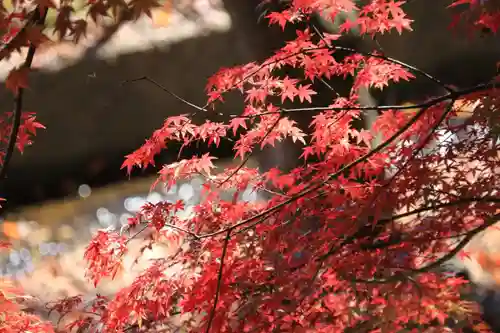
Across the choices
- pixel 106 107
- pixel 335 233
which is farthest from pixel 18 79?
pixel 106 107

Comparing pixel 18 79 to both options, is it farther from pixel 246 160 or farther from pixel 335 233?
pixel 335 233

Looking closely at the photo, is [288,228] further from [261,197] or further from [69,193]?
[69,193]

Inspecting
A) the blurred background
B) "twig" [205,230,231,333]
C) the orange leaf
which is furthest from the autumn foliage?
the blurred background

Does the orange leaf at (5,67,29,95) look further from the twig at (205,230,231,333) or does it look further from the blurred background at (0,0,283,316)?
the blurred background at (0,0,283,316)

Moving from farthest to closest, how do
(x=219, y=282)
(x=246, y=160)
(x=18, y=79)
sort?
(x=246, y=160) → (x=219, y=282) → (x=18, y=79)

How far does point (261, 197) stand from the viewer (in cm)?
499

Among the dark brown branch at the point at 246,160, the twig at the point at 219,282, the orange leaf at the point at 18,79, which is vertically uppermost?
the orange leaf at the point at 18,79

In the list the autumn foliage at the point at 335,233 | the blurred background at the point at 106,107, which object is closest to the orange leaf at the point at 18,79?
the autumn foliage at the point at 335,233

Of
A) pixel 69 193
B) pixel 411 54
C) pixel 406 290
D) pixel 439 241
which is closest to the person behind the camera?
pixel 406 290

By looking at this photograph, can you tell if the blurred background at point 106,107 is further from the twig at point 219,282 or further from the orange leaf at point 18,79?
the orange leaf at point 18,79

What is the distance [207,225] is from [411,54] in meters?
4.71

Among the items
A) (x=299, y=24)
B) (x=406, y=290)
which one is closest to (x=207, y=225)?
(x=406, y=290)

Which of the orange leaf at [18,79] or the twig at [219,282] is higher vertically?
the orange leaf at [18,79]

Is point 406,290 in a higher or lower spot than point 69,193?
higher
